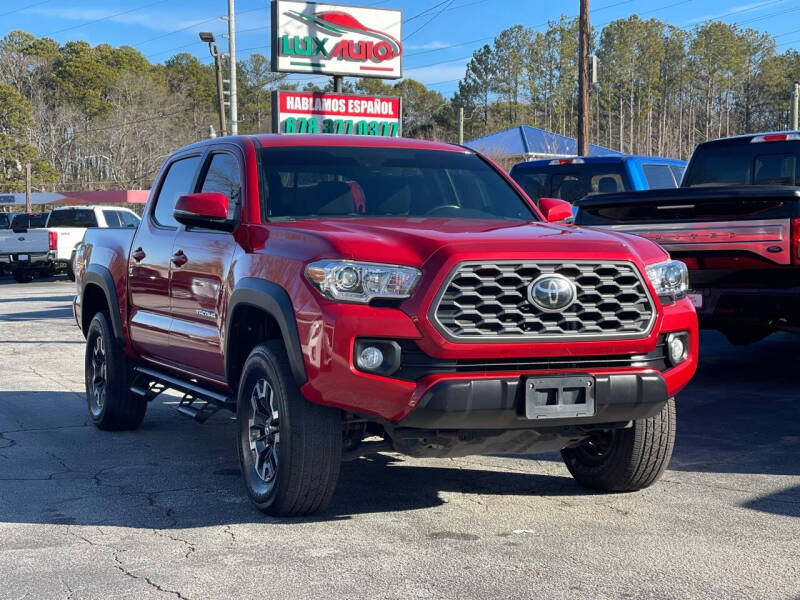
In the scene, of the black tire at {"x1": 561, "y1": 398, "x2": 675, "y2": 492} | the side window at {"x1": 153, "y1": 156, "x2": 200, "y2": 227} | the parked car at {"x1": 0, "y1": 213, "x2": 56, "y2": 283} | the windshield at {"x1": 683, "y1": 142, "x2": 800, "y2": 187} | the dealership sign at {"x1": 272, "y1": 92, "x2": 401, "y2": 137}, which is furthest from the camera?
the parked car at {"x1": 0, "y1": 213, "x2": 56, "y2": 283}

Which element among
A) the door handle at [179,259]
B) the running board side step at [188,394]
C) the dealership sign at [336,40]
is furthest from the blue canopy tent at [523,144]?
the door handle at [179,259]

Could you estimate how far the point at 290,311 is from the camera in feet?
16.3

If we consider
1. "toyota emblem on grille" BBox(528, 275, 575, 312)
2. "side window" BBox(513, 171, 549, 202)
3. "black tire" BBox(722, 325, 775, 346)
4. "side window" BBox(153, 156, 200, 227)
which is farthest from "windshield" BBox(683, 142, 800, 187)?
"toyota emblem on grille" BBox(528, 275, 575, 312)

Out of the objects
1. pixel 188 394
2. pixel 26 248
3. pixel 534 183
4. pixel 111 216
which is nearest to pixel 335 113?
pixel 111 216

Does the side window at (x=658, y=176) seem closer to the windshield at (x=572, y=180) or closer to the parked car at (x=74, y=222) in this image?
the windshield at (x=572, y=180)

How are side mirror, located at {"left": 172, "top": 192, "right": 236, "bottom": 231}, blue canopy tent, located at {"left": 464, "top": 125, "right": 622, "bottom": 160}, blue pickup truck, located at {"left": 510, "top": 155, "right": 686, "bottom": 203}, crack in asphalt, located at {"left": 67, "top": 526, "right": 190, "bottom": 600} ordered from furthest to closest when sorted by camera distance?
blue canopy tent, located at {"left": 464, "top": 125, "right": 622, "bottom": 160} → blue pickup truck, located at {"left": 510, "top": 155, "right": 686, "bottom": 203} → side mirror, located at {"left": 172, "top": 192, "right": 236, "bottom": 231} → crack in asphalt, located at {"left": 67, "top": 526, "right": 190, "bottom": 600}

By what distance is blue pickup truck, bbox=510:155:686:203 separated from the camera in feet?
45.5

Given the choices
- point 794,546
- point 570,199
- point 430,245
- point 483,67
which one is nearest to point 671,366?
point 794,546

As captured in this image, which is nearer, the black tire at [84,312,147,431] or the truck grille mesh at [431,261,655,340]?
the truck grille mesh at [431,261,655,340]

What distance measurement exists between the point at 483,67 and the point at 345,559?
104 meters

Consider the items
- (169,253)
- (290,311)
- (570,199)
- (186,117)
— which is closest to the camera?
(290,311)

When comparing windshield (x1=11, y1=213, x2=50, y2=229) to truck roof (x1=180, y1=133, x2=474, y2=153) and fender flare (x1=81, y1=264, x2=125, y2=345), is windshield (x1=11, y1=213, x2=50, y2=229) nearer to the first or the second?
fender flare (x1=81, y1=264, x2=125, y2=345)

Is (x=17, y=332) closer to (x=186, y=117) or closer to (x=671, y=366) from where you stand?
(x=671, y=366)

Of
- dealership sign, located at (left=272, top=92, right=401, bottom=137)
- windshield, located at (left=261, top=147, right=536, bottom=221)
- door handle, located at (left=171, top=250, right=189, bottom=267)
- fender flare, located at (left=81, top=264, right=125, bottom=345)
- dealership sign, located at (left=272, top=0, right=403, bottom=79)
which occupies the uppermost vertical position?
dealership sign, located at (left=272, top=0, right=403, bottom=79)
